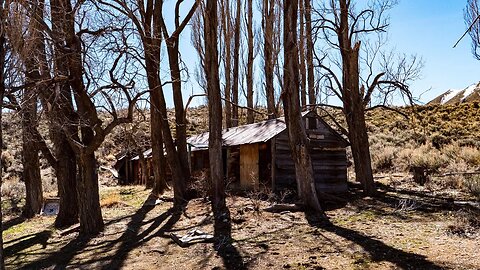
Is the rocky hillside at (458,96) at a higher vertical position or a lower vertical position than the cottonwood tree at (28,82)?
higher

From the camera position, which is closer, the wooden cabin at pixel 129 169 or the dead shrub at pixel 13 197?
the dead shrub at pixel 13 197

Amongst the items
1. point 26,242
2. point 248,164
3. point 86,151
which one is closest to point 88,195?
point 86,151

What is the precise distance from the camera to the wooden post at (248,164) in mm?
15047

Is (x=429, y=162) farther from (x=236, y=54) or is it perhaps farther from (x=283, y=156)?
(x=236, y=54)

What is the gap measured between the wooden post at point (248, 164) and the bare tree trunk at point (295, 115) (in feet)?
13.2

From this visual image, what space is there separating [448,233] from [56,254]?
7.50 meters

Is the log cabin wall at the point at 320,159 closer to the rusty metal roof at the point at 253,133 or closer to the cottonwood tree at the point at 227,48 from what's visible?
the rusty metal roof at the point at 253,133

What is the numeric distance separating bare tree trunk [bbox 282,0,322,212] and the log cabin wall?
315 cm

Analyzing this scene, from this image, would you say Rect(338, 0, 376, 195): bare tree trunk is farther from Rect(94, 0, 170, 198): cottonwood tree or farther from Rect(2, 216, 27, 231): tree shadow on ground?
Rect(2, 216, 27, 231): tree shadow on ground

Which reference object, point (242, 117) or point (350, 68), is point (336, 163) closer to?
point (350, 68)

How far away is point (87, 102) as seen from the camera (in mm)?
9180

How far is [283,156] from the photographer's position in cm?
1427

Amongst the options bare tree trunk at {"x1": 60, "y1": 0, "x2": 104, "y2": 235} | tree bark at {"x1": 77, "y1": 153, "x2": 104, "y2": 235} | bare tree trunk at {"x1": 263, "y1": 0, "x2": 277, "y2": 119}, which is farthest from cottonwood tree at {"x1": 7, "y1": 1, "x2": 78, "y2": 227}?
bare tree trunk at {"x1": 263, "y1": 0, "x2": 277, "y2": 119}

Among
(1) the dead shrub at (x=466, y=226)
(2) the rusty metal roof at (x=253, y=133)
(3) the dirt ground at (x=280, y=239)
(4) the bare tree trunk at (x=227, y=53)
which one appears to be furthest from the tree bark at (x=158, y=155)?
(1) the dead shrub at (x=466, y=226)
